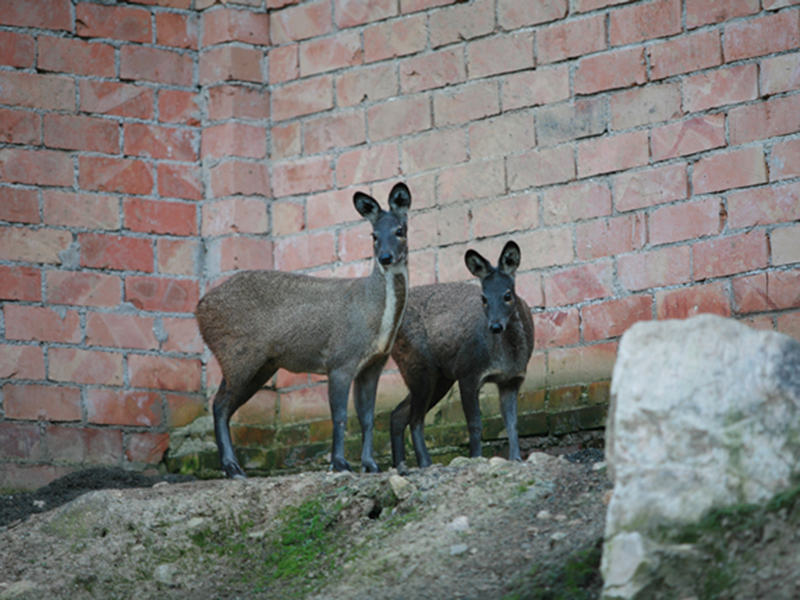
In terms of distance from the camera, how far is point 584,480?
283 inches

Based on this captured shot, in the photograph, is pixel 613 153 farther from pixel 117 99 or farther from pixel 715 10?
pixel 117 99

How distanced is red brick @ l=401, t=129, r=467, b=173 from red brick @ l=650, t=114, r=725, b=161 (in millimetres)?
1575

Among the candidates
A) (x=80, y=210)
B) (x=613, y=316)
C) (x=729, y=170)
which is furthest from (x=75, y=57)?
(x=729, y=170)

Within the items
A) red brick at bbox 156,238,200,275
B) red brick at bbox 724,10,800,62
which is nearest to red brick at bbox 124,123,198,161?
red brick at bbox 156,238,200,275

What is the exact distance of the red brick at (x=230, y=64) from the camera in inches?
467

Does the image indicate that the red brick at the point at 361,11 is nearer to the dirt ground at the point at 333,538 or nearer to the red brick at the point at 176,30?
the red brick at the point at 176,30

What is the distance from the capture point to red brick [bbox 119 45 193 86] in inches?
461

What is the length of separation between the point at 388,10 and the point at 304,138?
49.3 inches

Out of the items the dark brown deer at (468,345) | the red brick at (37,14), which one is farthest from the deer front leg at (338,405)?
the red brick at (37,14)

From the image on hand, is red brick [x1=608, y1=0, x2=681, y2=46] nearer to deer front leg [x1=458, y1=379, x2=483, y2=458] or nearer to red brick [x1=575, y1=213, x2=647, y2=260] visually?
red brick [x1=575, y1=213, x2=647, y2=260]

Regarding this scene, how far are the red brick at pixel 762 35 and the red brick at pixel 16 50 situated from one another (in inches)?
211

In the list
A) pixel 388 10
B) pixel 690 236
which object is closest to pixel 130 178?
pixel 388 10

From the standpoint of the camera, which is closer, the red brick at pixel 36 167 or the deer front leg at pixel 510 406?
the deer front leg at pixel 510 406

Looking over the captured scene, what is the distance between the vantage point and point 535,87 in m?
10.9
